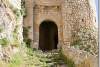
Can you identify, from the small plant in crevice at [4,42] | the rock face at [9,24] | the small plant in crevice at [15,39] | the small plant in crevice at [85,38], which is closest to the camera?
the small plant in crevice at [4,42]

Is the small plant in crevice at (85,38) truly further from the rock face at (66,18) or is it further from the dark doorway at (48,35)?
the dark doorway at (48,35)

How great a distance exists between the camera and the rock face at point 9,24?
10.8 m

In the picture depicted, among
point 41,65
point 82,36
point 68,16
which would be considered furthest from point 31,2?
point 41,65

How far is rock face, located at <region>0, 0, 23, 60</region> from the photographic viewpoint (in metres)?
10.8

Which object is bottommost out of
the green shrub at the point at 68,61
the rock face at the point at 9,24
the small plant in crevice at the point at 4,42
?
the green shrub at the point at 68,61

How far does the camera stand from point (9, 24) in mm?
11852

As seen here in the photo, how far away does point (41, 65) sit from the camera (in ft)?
38.8

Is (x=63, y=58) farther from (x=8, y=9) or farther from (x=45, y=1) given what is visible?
(x=45, y=1)

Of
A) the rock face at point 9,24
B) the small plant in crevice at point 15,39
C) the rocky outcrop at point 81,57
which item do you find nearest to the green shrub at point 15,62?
the rock face at point 9,24

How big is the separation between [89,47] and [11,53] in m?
5.14

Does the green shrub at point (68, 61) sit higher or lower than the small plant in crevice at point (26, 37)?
lower

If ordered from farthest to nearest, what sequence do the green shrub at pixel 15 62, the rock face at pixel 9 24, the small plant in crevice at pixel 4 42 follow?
the rock face at pixel 9 24
the small plant in crevice at pixel 4 42
the green shrub at pixel 15 62

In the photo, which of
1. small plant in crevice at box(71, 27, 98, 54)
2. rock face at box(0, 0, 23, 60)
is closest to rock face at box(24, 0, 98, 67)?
small plant in crevice at box(71, 27, 98, 54)

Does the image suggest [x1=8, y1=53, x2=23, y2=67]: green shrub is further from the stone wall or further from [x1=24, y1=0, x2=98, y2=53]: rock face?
the stone wall
